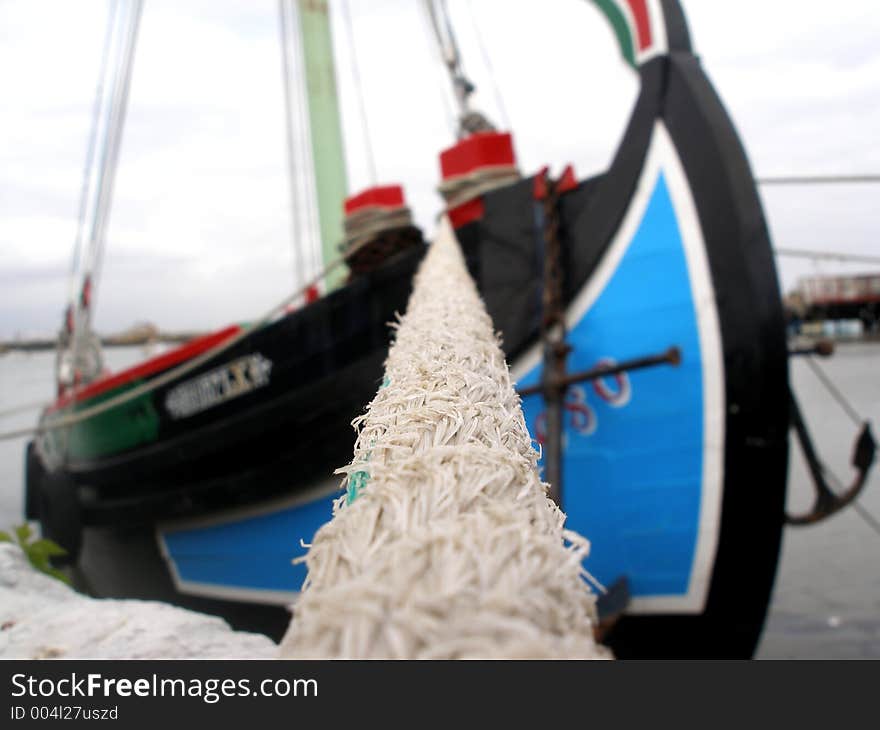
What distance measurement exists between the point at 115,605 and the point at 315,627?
120cm

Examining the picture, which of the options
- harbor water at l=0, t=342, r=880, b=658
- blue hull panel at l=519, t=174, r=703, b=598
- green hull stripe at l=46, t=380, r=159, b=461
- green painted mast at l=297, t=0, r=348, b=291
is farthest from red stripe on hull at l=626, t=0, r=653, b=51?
green hull stripe at l=46, t=380, r=159, b=461

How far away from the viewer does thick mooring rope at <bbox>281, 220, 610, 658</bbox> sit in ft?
1.37

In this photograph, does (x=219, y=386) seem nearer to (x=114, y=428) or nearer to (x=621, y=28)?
(x=114, y=428)

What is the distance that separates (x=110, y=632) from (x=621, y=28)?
10.1 feet

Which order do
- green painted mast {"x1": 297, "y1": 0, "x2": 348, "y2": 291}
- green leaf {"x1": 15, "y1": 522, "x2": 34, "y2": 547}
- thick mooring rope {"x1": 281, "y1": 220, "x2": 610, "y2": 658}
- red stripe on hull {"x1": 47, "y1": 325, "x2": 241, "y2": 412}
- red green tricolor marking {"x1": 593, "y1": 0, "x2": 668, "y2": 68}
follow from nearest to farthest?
thick mooring rope {"x1": 281, "y1": 220, "x2": 610, "y2": 658}, green leaf {"x1": 15, "y1": 522, "x2": 34, "y2": 547}, red green tricolor marking {"x1": 593, "y1": 0, "x2": 668, "y2": 68}, red stripe on hull {"x1": 47, "y1": 325, "x2": 241, "y2": 412}, green painted mast {"x1": 297, "y1": 0, "x2": 348, "y2": 291}

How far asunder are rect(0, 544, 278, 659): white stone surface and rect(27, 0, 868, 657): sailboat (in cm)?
147

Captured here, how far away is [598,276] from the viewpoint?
301cm

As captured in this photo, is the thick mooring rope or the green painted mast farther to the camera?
the green painted mast

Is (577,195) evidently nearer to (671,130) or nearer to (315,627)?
(671,130)

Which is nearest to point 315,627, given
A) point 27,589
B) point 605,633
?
point 27,589

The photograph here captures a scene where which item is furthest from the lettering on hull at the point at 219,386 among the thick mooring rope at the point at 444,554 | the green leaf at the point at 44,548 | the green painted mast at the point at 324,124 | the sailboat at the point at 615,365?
the thick mooring rope at the point at 444,554

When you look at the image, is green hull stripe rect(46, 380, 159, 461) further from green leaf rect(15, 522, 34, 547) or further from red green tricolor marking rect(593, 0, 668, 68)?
red green tricolor marking rect(593, 0, 668, 68)

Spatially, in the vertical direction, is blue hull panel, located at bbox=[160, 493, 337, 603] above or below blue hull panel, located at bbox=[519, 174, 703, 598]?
below

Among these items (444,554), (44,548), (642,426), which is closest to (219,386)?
(44,548)
